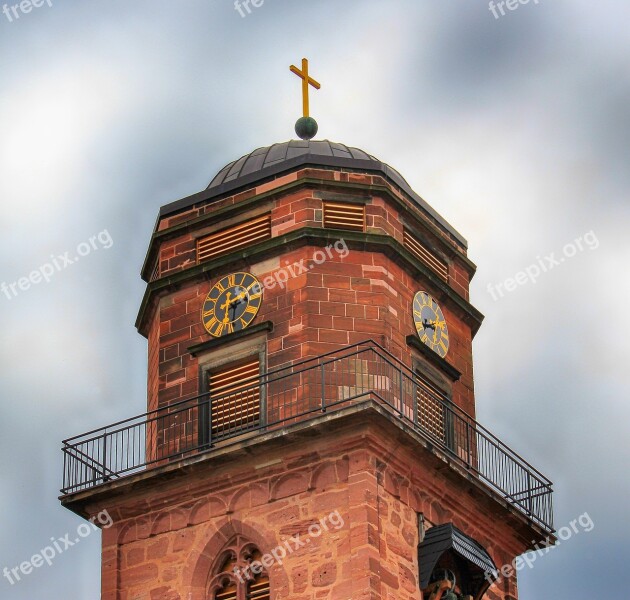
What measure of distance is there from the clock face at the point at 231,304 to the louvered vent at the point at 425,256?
313 cm

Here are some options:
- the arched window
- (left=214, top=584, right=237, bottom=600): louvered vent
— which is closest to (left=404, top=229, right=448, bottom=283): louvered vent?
the arched window

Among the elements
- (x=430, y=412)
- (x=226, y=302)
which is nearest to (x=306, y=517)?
(x=430, y=412)

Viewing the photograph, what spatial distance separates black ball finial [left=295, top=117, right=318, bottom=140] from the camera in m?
50.0

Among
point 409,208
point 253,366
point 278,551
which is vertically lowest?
point 278,551

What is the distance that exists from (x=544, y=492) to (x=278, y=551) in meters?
5.66

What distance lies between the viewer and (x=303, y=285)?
45906 millimetres

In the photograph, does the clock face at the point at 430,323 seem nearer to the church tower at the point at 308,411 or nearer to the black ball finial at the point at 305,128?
the church tower at the point at 308,411

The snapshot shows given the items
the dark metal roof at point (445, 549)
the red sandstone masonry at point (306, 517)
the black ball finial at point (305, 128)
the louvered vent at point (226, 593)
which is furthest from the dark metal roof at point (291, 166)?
the louvered vent at point (226, 593)

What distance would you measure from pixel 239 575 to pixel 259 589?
18.5 inches

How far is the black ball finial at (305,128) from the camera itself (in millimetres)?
50000

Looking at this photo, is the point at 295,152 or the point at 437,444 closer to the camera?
the point at 437,444

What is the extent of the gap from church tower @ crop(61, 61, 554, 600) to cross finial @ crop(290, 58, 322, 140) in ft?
2.76

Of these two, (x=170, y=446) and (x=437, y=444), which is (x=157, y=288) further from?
(x=437, y=444)

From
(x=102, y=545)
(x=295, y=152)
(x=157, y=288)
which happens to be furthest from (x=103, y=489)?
(x=295, y=152)
